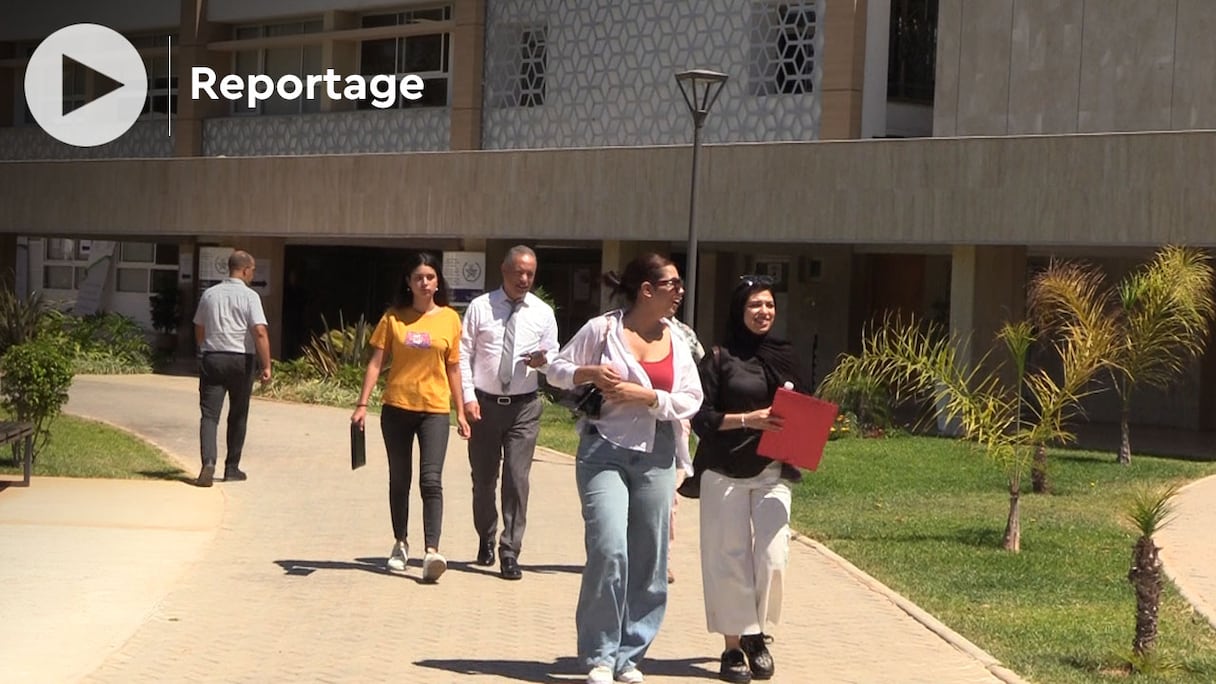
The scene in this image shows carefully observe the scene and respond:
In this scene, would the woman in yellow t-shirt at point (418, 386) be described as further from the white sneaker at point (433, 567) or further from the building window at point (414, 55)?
the building window at point (414, 55)

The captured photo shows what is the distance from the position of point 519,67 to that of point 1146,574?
2522cm

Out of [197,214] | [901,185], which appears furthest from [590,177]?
[197,214]

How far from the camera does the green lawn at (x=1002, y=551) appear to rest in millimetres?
9273

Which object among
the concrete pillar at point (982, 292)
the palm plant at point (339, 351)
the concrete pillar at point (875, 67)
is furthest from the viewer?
the concrete pillar at point (875, 67)

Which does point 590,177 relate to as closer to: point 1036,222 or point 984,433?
point 1036,222

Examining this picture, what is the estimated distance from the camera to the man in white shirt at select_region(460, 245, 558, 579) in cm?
1071

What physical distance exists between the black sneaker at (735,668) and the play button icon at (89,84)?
34500mm

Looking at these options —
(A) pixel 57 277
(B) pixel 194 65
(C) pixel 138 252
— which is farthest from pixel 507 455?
(A) pixel 57 277

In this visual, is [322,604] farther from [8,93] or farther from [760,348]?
[8,93]

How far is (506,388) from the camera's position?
10.7 m

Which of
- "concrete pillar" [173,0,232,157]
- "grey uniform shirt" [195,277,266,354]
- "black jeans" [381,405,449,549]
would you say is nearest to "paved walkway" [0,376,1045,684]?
"black jeans" [381,405,449,549]

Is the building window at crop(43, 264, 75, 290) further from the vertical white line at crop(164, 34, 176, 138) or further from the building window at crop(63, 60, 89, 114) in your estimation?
the vertical white line at crop(164, 34, 176, 138)

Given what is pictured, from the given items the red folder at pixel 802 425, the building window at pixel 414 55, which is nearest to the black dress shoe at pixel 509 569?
the red folder at pixel 802 425

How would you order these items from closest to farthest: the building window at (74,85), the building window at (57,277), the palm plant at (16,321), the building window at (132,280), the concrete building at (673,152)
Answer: the concrete building at (673,152), the palm plant at (16,321), the building window at (74,85), the building window at (132,280), the building window at (57,277)
